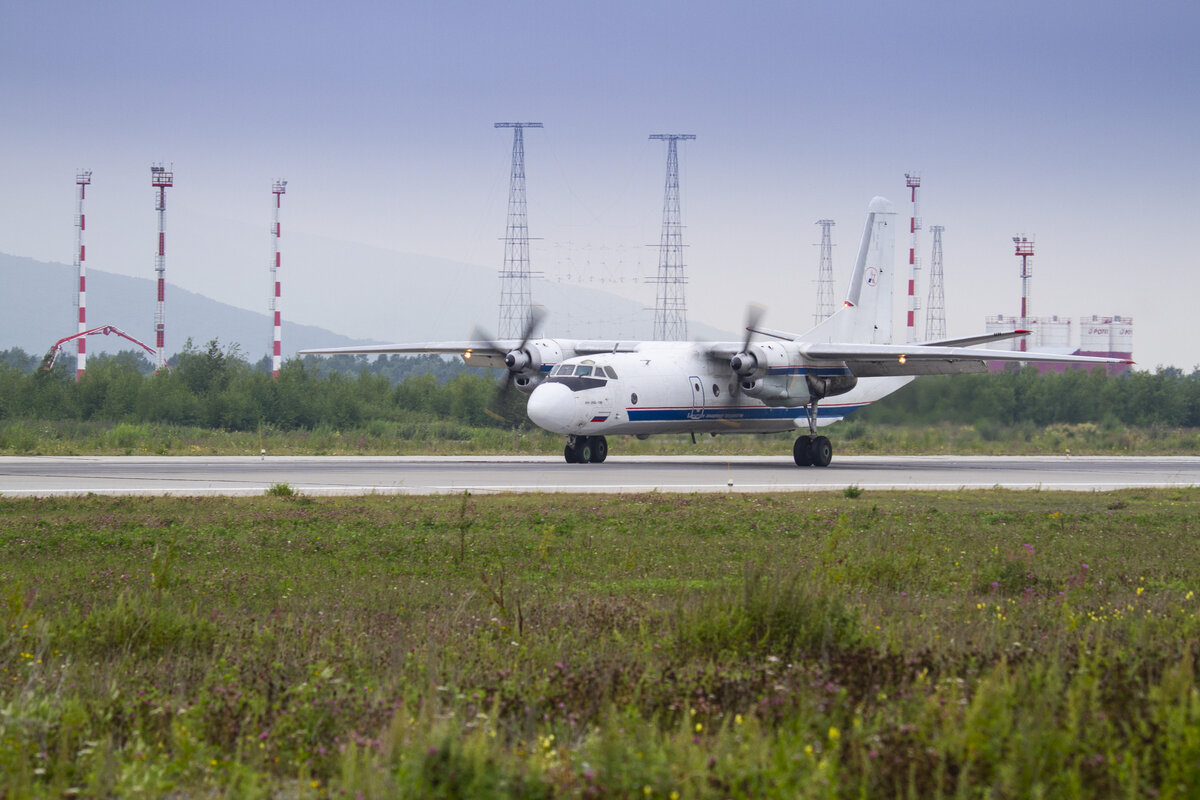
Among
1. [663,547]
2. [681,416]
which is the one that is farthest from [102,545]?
[681,416]

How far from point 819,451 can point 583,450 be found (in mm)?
7475

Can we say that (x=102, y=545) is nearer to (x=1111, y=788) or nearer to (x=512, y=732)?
(x=512, y=732)

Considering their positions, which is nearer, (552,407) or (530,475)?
(530,475)

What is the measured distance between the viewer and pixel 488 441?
149 feet

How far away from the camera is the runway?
949 inches

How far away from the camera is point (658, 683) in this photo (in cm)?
669

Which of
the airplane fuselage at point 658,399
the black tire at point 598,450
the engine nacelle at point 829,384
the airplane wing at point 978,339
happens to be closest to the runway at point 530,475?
the black tire at point 598,450

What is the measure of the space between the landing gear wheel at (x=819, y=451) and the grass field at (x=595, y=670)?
66.8 feet

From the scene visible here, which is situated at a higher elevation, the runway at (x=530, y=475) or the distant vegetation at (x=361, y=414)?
the distant vegetation at (x=361, y=414)

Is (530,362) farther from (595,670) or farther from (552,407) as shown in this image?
→ (595,670)

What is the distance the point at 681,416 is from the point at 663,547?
19.1 meters

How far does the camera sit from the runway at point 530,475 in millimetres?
24109

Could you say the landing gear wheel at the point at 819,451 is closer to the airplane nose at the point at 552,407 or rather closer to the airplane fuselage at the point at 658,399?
the airplane fuselage at the point at 658,399

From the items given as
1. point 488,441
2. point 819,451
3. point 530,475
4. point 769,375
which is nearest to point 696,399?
point 769,375
